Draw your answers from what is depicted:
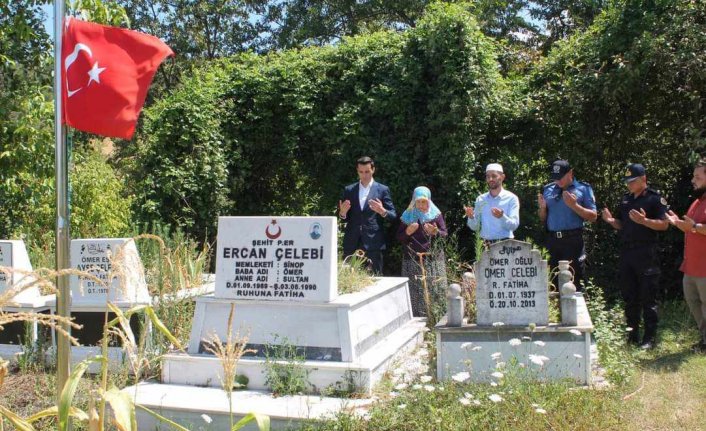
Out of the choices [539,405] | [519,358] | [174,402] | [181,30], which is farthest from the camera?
[181,30]

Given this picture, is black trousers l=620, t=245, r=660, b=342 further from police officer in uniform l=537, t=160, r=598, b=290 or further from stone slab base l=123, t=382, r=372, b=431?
stone slab base l=123, t=382, r=372, b=431

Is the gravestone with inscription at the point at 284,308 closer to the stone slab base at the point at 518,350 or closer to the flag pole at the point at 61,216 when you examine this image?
the stone slab base at the point at 518,350

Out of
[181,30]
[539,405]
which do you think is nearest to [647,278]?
[539,405]

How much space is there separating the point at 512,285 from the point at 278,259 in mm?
1822

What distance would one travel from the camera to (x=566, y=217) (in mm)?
6891

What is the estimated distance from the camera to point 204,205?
9875 millimetres

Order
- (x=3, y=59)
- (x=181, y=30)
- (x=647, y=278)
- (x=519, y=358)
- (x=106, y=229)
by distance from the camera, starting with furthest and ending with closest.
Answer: (x=181, y=30) → (x=106, y=229) → (x=3, y=59) → (x=647, y=278) → (x=519, y=358)

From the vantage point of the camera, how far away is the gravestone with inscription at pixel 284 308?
513 cm

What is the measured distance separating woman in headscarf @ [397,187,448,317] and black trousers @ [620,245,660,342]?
1786 mm

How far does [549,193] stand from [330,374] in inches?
129

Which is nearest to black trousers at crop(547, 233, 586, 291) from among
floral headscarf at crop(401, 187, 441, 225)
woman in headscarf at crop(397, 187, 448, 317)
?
woman in headscarf at crop(397, 187, 448, 317)

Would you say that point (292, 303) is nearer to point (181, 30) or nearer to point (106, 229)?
point (106, 229)

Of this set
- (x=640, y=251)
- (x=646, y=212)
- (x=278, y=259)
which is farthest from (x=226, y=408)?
(x=646, y=212)

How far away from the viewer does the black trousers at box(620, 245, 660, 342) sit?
6316 mm
